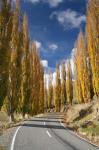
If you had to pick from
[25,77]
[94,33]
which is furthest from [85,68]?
[94,33]

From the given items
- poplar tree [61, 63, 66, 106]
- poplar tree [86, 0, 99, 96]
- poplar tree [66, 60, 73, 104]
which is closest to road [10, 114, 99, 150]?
poplar tree [86, 0, 99, 96]

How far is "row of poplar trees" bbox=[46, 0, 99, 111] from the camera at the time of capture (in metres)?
26.6

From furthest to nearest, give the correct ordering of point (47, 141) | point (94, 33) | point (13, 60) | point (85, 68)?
point (85, 68), point (13, 60), point (94, 33), point (47, 141)

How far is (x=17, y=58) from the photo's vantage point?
3612 centimetres

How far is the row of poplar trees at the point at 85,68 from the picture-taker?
1046 inches

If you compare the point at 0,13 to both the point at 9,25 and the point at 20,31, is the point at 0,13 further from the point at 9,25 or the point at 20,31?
the point at 20,31

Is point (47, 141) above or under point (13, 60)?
under

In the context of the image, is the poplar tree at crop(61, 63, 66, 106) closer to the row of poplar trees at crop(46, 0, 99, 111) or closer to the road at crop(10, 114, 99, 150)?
the row of poplar trees at crop(46, 0, 99, 111)

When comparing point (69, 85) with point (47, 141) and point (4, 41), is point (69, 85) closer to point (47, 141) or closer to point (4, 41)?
point (4, 41)

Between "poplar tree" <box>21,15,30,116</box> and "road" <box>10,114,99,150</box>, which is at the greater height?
"poplar tree" <box>21,15,30,116</box>

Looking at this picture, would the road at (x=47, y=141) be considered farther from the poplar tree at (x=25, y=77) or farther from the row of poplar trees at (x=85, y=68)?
the poplar tree at (x=25, y=77)

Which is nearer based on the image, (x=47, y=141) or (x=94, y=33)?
(x=47, y=141)

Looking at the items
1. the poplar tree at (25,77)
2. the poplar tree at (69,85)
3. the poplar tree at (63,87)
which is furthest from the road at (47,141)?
the poplar tree at (63,87)

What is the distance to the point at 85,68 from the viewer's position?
4341cm
